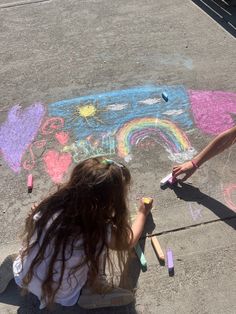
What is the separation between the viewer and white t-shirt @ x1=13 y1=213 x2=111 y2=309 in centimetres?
248

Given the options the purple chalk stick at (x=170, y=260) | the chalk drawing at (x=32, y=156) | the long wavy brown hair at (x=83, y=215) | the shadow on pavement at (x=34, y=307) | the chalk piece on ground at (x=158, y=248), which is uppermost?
the long wavy brown hair at (x=83, y=215)

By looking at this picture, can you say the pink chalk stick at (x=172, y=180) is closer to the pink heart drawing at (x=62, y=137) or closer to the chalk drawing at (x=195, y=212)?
the chalk drawing at (x=195, y=212)

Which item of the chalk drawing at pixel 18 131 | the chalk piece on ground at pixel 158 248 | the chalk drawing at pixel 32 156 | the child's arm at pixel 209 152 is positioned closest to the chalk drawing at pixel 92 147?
the chalk drawing at pixel 32 156

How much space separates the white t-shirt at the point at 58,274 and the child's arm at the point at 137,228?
2.7 inches

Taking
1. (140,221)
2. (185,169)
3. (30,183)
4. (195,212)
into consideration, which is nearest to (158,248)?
(140,221)

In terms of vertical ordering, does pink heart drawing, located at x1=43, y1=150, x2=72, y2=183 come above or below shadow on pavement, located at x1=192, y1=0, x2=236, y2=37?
below

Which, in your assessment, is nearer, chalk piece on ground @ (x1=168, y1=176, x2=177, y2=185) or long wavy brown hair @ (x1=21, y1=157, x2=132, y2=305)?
long wavy brown hair @ (x1=21, y1=157, x2=132, y2=305)

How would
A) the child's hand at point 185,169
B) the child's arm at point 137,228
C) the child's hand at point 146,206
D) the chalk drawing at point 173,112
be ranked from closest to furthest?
the child's arm at point 137,228
the child's hand at point 146,206
the child's hand at point 185,169
the chalk drawing at point 173,112

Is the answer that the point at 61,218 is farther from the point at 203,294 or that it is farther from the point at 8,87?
the point at 8,87

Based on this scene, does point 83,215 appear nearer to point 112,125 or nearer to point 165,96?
point 112,125

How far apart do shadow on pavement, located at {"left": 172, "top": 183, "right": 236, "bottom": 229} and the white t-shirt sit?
1.09 metres

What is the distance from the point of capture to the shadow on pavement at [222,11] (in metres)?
5.73

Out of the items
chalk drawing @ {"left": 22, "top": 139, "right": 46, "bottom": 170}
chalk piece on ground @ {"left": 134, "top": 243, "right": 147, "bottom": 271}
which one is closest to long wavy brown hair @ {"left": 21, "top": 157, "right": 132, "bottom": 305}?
chalk piece on ground @ {"left": 134, "top": 243, "right": 147, "bottom": 271}

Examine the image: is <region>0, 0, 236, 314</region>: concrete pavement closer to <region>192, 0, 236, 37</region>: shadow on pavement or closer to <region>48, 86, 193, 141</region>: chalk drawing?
<region>48, 86, 193, 141</region>: chalk drawing
